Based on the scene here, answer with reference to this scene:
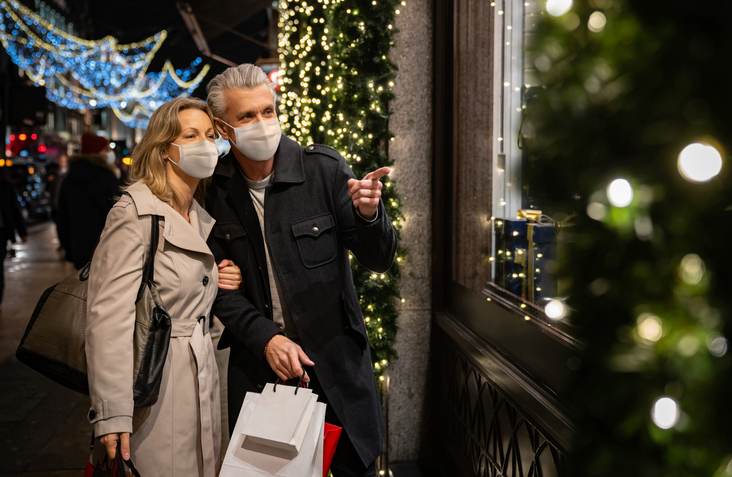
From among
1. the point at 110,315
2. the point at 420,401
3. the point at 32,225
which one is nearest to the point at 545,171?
the point at 110,315

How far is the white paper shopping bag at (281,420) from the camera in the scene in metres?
2.23

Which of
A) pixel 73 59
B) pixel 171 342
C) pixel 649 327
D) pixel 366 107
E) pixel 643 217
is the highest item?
pixel 73 59

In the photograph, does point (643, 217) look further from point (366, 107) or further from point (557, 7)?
point (366, 107)

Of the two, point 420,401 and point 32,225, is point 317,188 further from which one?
point 32,225

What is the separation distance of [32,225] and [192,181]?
91.7ft

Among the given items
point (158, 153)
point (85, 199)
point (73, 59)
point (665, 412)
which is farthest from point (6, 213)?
point (73, 59)

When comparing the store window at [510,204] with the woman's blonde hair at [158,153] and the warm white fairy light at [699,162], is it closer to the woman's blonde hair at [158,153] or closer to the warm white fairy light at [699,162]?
the woman's blonde hair at [158,153]

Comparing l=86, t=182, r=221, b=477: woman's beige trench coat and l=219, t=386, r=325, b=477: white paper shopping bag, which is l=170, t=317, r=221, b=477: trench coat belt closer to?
l=86, t=182, r=221, b=477: woman's beige trench coat

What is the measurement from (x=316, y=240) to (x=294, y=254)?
0.11 m

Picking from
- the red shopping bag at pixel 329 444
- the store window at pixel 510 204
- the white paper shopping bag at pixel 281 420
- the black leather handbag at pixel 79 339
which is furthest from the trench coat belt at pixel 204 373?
the store window at pixel 510 204

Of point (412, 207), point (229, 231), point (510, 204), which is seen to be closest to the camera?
point (229, 231)

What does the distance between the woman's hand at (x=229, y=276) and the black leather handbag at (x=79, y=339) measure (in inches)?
11.6

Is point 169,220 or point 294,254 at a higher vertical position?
point 169,220

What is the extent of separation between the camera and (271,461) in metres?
2.27
